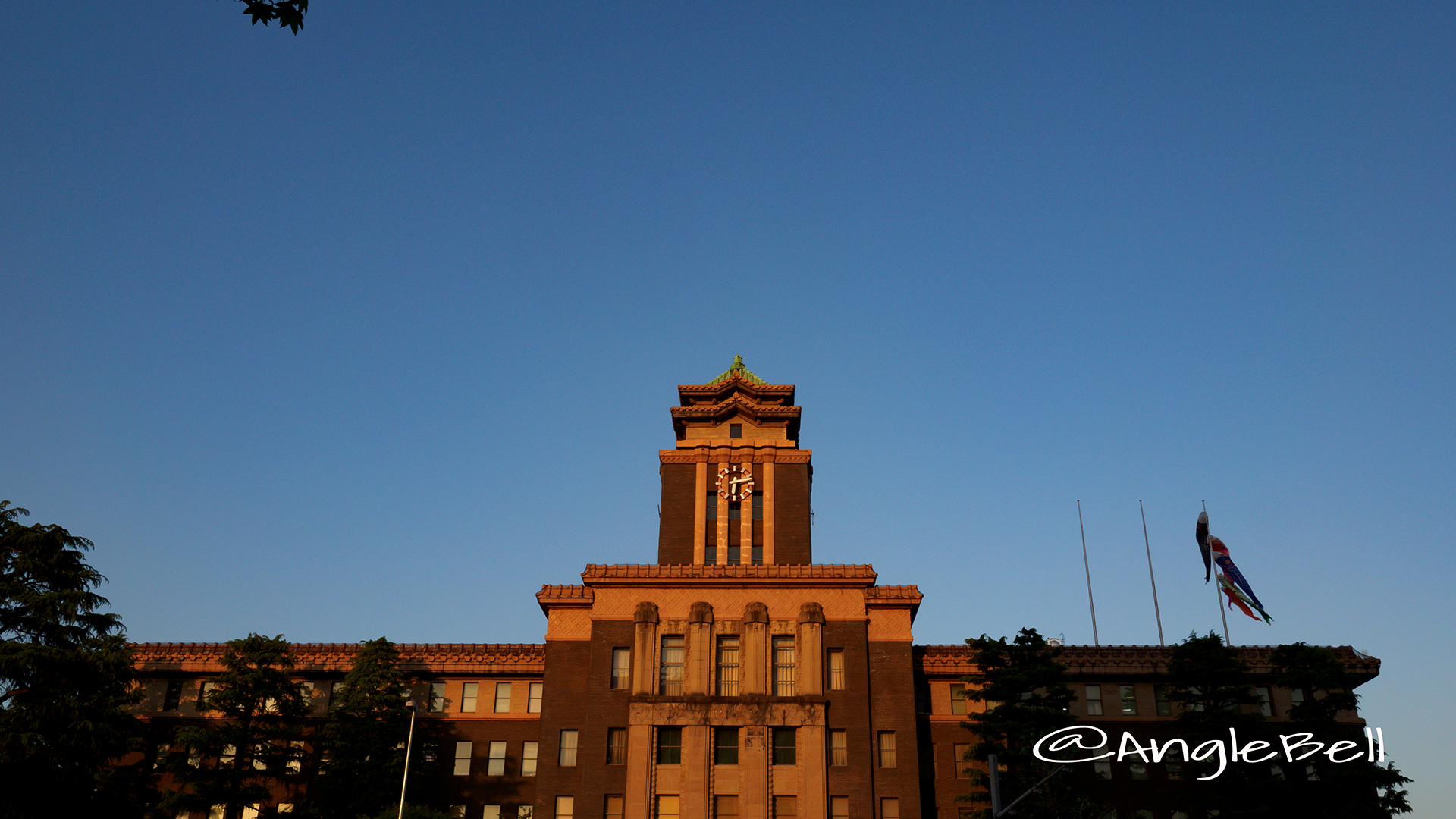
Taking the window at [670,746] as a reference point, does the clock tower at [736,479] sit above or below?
above

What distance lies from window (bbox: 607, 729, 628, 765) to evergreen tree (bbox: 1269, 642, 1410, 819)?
3019 centimetres

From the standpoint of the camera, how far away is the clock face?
227 ft

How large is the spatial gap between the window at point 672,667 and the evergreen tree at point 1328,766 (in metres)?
28.2

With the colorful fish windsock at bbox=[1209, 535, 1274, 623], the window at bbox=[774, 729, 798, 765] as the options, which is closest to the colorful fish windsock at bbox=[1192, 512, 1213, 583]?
the colorful fish windsock at bbox=[1209, 535, 1274, 623]

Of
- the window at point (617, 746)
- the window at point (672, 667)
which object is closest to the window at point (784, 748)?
the window at point (672, 667)

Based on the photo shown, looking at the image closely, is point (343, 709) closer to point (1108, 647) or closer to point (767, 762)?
point (767, 762)

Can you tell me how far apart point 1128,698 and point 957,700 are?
31.0ft

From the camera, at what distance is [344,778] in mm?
50281

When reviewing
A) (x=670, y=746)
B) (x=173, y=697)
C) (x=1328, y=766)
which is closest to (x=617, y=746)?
(x=670, y=746)

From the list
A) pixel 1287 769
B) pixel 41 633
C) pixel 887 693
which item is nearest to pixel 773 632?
pixel 887 693

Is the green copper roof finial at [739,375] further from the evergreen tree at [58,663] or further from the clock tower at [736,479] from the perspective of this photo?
the evergreen tree at [58,663]

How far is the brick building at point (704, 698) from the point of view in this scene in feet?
173

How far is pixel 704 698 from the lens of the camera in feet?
177

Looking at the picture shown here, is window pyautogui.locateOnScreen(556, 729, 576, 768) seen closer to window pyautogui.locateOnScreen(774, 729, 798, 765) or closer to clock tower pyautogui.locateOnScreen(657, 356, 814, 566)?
window pyautogui.locateOnScreen(774, 729, 798, 765)
